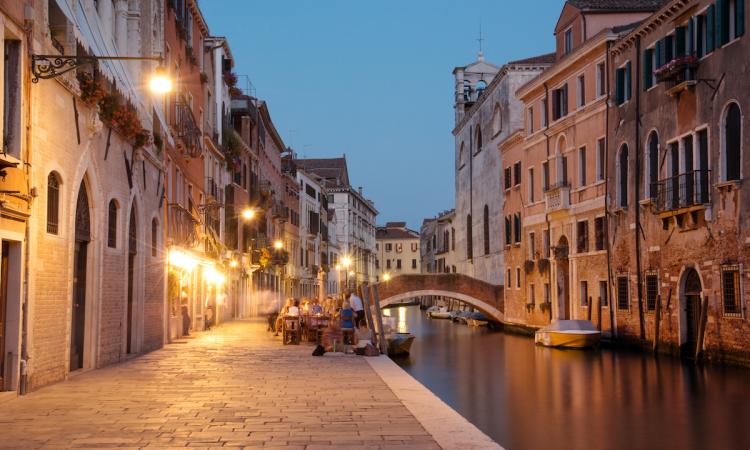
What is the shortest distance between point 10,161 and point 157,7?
37.8 ft

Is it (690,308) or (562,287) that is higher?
(562,287)

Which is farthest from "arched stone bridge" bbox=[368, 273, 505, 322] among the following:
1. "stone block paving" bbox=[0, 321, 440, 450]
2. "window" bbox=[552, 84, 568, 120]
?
"stone block paving" bbox=[0, 321, 440, 450]

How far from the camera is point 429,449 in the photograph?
26.1ft

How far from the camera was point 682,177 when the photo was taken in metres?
24.5

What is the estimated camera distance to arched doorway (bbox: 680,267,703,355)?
24203 mm

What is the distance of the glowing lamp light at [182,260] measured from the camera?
22.6 meters

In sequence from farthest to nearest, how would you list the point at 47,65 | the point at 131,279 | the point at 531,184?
1. the point at 531,184
2. the point at 131,279
3. the point at 47,65

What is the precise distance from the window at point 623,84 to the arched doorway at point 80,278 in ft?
61.5

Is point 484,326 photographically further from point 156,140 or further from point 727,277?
point 156,140

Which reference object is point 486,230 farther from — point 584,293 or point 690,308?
point 690,308

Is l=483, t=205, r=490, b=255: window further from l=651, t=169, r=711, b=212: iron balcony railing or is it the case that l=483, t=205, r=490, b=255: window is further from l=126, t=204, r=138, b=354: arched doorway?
l=126, t=204, r=138, b=354: arched doorway

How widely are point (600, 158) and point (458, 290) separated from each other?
14.0 metres

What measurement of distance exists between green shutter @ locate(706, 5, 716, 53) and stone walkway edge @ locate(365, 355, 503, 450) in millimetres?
12634

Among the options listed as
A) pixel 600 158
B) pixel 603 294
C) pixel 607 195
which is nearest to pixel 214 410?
pixel 607 195
